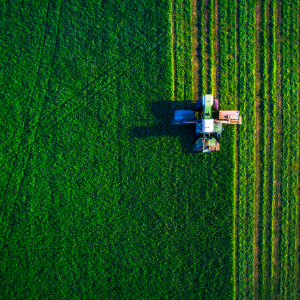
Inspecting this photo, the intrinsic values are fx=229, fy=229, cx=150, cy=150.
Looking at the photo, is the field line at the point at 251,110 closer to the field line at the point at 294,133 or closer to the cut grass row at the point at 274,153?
the cut grass row at the point at 274,153

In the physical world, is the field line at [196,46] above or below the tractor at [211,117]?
above

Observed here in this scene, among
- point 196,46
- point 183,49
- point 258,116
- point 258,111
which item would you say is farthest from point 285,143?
point 183,49

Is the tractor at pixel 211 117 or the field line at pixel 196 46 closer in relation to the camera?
the tractor at pixel 211 117

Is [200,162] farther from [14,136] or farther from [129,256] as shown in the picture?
[14,136]

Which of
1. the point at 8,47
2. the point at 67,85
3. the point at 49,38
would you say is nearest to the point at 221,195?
the point at 67,85

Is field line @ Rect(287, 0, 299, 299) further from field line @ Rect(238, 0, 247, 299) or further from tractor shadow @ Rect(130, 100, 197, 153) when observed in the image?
tractor shadow @ Rect(130, 100, 197, 153)

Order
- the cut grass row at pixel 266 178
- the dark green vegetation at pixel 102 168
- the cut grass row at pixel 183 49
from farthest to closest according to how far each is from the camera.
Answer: the cut grass row at pixel 266 178, the cut grass row at pixel 183 49, the dark green vegetation at pixel 102 168

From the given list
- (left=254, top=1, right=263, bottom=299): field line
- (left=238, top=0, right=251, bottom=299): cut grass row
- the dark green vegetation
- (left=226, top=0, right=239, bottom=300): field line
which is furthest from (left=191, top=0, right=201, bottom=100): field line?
(left=254, top=1, right=263, bottom=299): field line

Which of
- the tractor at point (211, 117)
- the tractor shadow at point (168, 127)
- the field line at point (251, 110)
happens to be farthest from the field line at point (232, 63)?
the tractor shadow at point (168, 127)
